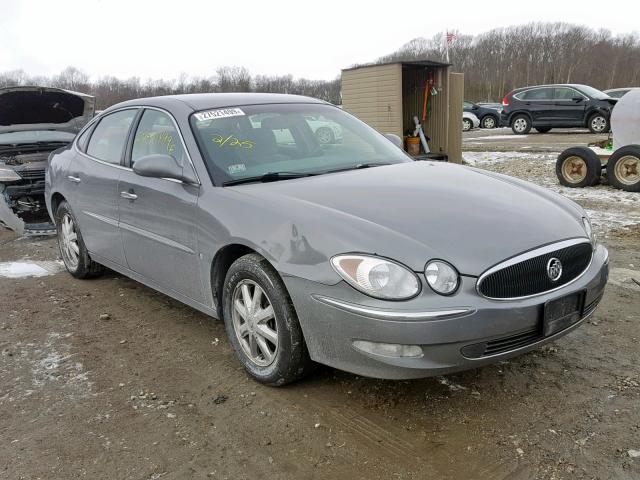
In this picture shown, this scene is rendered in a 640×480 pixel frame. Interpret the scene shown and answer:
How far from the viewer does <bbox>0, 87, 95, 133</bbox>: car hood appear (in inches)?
277

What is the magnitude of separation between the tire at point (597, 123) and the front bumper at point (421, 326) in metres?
18.9

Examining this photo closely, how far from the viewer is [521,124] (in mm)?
21422

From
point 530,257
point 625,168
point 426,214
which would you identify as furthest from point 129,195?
point 625,168

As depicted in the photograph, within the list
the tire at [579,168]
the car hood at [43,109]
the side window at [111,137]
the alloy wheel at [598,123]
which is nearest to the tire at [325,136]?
the side window at [111,137]

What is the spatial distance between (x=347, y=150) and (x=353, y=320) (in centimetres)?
172

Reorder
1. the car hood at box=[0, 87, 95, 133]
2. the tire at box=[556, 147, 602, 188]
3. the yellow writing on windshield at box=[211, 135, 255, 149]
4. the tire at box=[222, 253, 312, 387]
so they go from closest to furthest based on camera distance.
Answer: the tire at box=[222, 253, 312, 387] → the yellow writing on windshield at box=[211, 135, 255, 149] → the car hood at box=[0, 87, 95, 133] → the tire at box=[556, 147, 602, 188]

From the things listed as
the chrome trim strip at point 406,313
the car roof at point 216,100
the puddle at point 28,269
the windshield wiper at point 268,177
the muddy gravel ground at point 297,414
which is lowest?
the puddle at point 28,269

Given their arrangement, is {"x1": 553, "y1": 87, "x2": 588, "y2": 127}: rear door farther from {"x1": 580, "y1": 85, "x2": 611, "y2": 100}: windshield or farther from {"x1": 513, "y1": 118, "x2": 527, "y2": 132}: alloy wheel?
{"x1": 513, "y1": 118, "x2": 527, "y2": 132}: alloy wheel

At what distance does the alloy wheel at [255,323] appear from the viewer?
3090 mm

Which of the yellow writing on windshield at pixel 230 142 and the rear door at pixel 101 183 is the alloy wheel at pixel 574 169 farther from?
the rear door at pixel 101 183

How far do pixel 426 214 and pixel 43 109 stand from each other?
20.7 feet

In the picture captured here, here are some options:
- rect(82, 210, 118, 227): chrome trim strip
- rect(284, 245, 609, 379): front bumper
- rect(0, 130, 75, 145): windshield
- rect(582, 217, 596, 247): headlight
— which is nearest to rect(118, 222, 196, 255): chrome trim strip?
rect(82, 210, 118, 227): chrome trim strip

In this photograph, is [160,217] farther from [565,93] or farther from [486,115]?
[486,115]

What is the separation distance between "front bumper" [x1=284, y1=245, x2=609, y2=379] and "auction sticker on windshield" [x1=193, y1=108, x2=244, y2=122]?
5.09 ft
